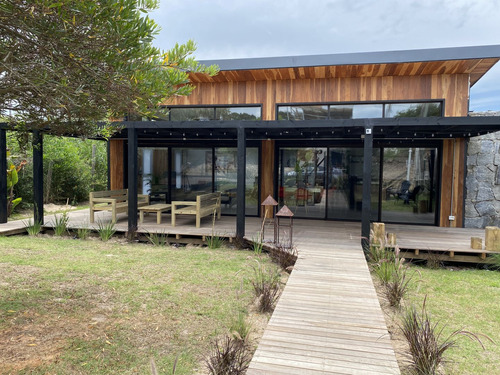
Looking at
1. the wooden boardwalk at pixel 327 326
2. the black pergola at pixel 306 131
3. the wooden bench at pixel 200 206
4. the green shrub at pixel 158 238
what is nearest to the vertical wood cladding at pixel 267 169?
the black pergola at pixel 306 131

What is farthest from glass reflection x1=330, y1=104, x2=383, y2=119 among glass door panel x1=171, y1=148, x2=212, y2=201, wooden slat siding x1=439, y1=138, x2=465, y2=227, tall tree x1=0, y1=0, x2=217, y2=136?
tall tree x1=0, y1=0, x2=217, y2=136

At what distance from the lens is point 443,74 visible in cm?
796

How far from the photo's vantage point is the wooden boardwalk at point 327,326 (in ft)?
8.56

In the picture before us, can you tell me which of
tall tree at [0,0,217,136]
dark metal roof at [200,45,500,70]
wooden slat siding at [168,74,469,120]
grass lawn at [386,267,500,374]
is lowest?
grass lawn at [386,267,500,374]

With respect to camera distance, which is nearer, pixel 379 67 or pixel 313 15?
pixel 379 67

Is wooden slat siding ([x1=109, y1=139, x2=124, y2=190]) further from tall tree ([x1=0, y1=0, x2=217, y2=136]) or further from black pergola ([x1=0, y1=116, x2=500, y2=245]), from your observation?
tall tree ([x1=0, y1=0, x2=217, y2=136])

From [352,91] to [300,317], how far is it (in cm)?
647

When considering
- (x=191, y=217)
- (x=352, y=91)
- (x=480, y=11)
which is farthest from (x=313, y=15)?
(x=191, y=217)

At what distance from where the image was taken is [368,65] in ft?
24.9

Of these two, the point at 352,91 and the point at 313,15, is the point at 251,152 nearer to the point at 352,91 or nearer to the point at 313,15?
the point at 352,91

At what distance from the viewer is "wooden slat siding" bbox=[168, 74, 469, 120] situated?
7.96 meters

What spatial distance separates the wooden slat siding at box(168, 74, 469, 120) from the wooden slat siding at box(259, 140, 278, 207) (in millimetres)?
863

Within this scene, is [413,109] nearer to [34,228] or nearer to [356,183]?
[356,183]

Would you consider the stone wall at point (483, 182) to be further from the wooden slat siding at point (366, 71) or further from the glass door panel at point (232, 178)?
the glass door panel at point (232, 178)
